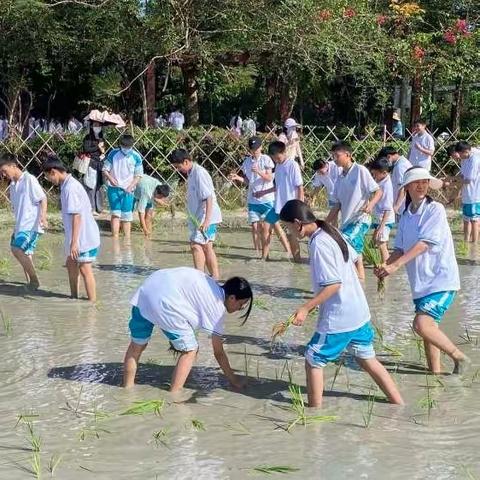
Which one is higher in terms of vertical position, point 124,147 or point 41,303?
point 124,147

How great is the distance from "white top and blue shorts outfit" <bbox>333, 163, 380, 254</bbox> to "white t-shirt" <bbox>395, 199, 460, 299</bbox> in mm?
2821

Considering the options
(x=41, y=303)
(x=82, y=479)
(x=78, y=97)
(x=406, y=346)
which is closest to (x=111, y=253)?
(x=41, y=303)

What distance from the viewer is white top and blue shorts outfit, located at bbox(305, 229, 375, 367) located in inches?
213

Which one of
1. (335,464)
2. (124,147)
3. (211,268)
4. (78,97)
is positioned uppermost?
(78,97)

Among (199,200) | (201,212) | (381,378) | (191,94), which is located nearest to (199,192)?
(199,200)

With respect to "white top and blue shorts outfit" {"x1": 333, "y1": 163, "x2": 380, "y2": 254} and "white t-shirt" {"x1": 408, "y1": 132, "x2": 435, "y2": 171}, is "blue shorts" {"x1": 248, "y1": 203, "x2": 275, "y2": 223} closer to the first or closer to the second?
"white top and blue shorts outfit" {"x1": 333, "y1": 163, "x2": 380, "y2": 254}

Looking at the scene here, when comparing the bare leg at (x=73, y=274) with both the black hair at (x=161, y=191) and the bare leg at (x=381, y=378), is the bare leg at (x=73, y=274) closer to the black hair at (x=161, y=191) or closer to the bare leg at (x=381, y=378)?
the bare leg at (x=381, y=378)

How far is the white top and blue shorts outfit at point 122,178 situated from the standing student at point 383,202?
4.71 metres

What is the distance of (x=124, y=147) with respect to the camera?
44.8 feet

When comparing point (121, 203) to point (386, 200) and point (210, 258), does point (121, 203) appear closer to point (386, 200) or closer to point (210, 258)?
point (210, 258)

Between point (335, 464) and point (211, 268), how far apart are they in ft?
16.8

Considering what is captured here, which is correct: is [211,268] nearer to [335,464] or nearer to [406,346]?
[406,346]

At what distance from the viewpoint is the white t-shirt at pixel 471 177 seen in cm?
1230

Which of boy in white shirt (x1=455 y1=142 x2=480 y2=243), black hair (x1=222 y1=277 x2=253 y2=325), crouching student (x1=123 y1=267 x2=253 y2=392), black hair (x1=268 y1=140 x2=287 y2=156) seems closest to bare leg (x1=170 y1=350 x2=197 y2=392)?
crouching student (x1=123 y1=267 x2=253 y2=392)
